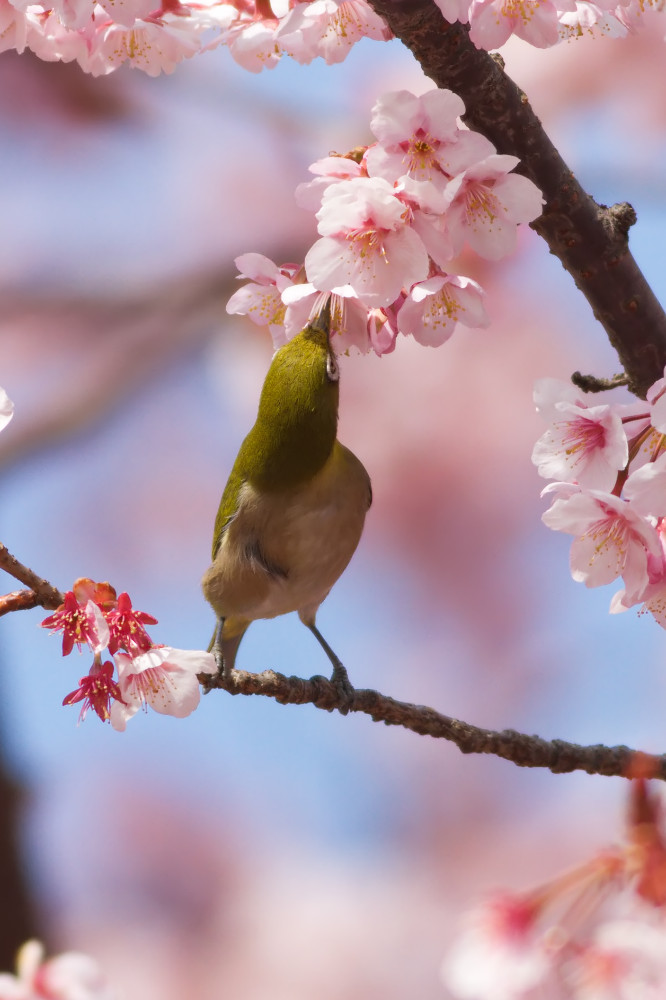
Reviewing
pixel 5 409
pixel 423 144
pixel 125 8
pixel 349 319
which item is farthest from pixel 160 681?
pixel 125 8

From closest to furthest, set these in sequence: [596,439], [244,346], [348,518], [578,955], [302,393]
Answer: [578,955], [596,439], [302,393], [348,518], [244,346]

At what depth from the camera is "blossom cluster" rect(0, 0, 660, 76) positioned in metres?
0.80

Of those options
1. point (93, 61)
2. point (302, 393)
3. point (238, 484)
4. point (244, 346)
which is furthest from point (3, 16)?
point (244, 346)

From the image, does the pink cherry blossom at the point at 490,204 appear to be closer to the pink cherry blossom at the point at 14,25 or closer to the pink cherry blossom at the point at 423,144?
the pink cherry blossom at the point at 423,144

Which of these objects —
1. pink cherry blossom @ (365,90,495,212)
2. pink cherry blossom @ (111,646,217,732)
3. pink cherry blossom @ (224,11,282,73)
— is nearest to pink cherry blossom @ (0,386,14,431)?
pink cherry blossom @ (111,646,217,732)

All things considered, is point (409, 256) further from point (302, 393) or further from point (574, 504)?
point (302, 393)

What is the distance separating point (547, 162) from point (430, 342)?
7.0 inches

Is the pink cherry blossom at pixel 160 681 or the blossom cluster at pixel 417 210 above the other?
the blossom cluster at pixel 417 210

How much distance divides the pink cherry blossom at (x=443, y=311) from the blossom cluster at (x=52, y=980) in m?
0.64

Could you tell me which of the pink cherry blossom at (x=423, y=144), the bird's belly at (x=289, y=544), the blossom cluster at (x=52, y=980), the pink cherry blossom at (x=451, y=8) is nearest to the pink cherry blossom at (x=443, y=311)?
the pink cherry blossom at (x=423, y=144)

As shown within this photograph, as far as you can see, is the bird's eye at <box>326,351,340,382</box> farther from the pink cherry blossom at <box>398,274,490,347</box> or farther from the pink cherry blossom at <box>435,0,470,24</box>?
the pink cherry blossom at <box>435,0,470,24</box>

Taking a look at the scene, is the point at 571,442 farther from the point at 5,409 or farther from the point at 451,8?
the point at 5,409

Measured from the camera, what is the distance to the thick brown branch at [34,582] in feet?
2.50

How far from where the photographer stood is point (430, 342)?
2.89 feet
